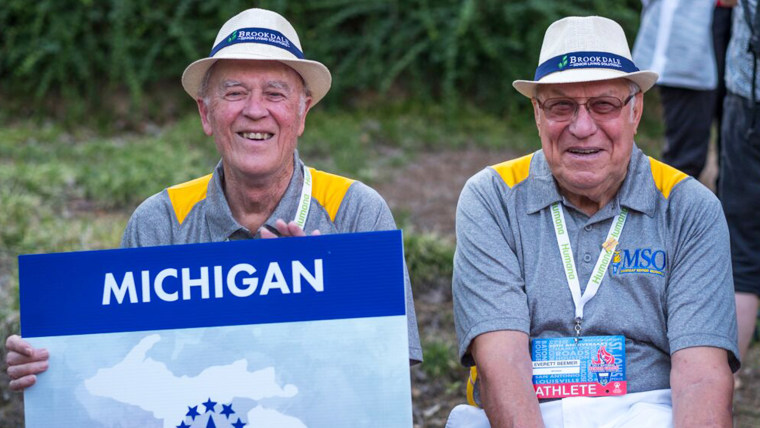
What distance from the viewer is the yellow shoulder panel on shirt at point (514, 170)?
134 inches

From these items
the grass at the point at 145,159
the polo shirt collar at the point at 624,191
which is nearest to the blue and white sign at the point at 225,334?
the polo shirt collar at the point at 624,191

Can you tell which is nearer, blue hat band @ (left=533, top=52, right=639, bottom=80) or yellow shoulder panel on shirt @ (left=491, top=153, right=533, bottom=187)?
blue hat band @ (left=533, top=52, right=639, bottom=80)

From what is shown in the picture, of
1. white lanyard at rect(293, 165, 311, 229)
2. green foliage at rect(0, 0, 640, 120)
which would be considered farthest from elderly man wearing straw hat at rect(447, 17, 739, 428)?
green foliage at rect(0, 0, 640, 120)

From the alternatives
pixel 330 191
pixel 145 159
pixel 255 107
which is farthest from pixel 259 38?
pixel 145 159

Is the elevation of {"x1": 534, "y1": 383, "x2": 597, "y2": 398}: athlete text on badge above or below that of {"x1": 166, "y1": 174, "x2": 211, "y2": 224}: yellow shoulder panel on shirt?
below

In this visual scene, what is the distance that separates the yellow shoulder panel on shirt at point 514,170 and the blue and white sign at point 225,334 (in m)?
0.79

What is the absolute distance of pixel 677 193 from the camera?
3273 mm

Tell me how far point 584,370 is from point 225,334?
1.17 metres

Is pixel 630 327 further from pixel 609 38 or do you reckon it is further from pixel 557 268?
pixel 609 38

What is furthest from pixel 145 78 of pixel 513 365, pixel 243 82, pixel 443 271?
pixel 513 365

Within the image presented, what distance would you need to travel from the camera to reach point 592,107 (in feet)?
10.6

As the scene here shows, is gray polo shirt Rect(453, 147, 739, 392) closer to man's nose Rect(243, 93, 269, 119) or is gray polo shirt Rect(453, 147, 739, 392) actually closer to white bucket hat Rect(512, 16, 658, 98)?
white bucket hat Rect(512, 16, 658, 98)

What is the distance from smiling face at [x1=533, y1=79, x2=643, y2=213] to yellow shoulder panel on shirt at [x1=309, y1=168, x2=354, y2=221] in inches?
27.8

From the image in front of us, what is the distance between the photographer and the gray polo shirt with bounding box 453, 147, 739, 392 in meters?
3.15
